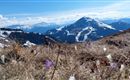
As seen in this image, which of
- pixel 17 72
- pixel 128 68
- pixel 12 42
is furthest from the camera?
pixel 12 42

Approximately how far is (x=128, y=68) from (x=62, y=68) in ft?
4.83

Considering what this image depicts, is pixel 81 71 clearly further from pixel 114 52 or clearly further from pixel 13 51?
pixel 114 52

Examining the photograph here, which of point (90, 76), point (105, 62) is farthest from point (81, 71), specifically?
point (105, 62)

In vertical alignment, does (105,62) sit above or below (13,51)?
below

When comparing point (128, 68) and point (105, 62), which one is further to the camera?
point (105, 62)

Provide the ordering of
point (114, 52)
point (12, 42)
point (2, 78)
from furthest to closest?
point (114, 52)
point (12, 42)
point (2, 78)

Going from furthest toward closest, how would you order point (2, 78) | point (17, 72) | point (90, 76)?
point (90, 76) → point (17, 72) → point (2, 78)

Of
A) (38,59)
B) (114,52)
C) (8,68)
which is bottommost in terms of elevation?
(114,52)

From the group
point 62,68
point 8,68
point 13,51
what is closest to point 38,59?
point 13,51

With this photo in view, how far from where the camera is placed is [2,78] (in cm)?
509

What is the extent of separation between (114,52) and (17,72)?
4.36 meters

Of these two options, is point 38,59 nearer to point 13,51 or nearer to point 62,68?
point 13,51

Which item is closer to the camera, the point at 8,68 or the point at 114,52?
the point at 8,68

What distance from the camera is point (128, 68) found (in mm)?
Answer: 7012
